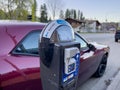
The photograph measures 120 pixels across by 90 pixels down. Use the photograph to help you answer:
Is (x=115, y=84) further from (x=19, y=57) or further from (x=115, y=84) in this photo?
(x=19, y=57)

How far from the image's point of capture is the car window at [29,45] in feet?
9.88

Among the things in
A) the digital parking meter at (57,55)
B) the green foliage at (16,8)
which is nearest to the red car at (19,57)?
the digital parking meter at (57,55)

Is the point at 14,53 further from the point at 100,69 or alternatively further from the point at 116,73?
the point at 116,73

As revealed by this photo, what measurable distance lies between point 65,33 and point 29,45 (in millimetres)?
1035

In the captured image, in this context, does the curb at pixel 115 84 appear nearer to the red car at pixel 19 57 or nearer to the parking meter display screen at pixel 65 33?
the red car at pixel 19 57

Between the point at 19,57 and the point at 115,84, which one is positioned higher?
the point at 19,57

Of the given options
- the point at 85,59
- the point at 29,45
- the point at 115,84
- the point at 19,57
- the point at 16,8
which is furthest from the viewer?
the point at 16,8

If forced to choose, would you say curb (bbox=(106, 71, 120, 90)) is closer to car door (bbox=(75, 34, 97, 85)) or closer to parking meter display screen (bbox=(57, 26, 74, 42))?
car door (bbox=(75, 34, 97, 85))

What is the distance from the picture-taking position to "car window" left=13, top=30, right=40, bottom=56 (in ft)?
9.88

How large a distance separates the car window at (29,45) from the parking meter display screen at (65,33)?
0.91m

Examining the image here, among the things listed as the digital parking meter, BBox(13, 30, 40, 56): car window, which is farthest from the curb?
the digital parking meter

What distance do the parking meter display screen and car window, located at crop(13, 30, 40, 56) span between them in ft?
2.98

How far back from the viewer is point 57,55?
6.98ft

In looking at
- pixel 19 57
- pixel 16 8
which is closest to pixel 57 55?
pixel 19 57
